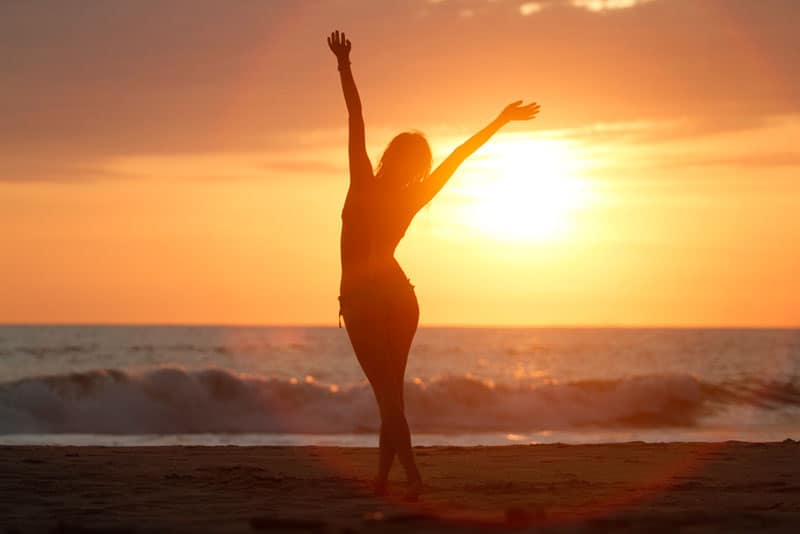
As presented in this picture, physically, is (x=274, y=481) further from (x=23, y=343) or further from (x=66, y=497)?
(x=23, y=343)

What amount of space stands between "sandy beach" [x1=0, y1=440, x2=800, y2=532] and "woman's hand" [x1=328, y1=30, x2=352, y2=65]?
7.84 ft

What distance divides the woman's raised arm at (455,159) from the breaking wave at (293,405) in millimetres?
14597

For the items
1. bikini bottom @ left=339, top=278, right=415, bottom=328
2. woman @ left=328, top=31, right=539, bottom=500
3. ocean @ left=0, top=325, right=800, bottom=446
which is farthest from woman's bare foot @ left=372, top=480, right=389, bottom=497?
ocean @ left=0, top=325, right=800, bottom=446

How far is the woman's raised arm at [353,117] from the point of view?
5691 mm

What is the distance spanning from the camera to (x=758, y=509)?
5.33 metres

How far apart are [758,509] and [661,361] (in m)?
50.9

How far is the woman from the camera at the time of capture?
18.7ft

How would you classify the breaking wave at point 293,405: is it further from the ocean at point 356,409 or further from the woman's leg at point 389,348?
the woman's leg at point 389,348

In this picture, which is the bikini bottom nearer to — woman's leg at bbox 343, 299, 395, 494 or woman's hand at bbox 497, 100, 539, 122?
woman's leg at bbox 343, 299, 395, 494

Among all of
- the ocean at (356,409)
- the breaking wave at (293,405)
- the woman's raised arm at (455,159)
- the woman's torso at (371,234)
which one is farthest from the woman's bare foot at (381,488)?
the breaking wave at (293,405)

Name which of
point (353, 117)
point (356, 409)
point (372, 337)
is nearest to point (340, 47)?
point (353, 117)

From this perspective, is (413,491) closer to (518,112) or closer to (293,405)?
(518,112)

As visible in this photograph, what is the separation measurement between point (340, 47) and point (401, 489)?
264cm

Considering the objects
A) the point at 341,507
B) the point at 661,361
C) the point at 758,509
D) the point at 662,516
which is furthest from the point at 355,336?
the point at 661,361
